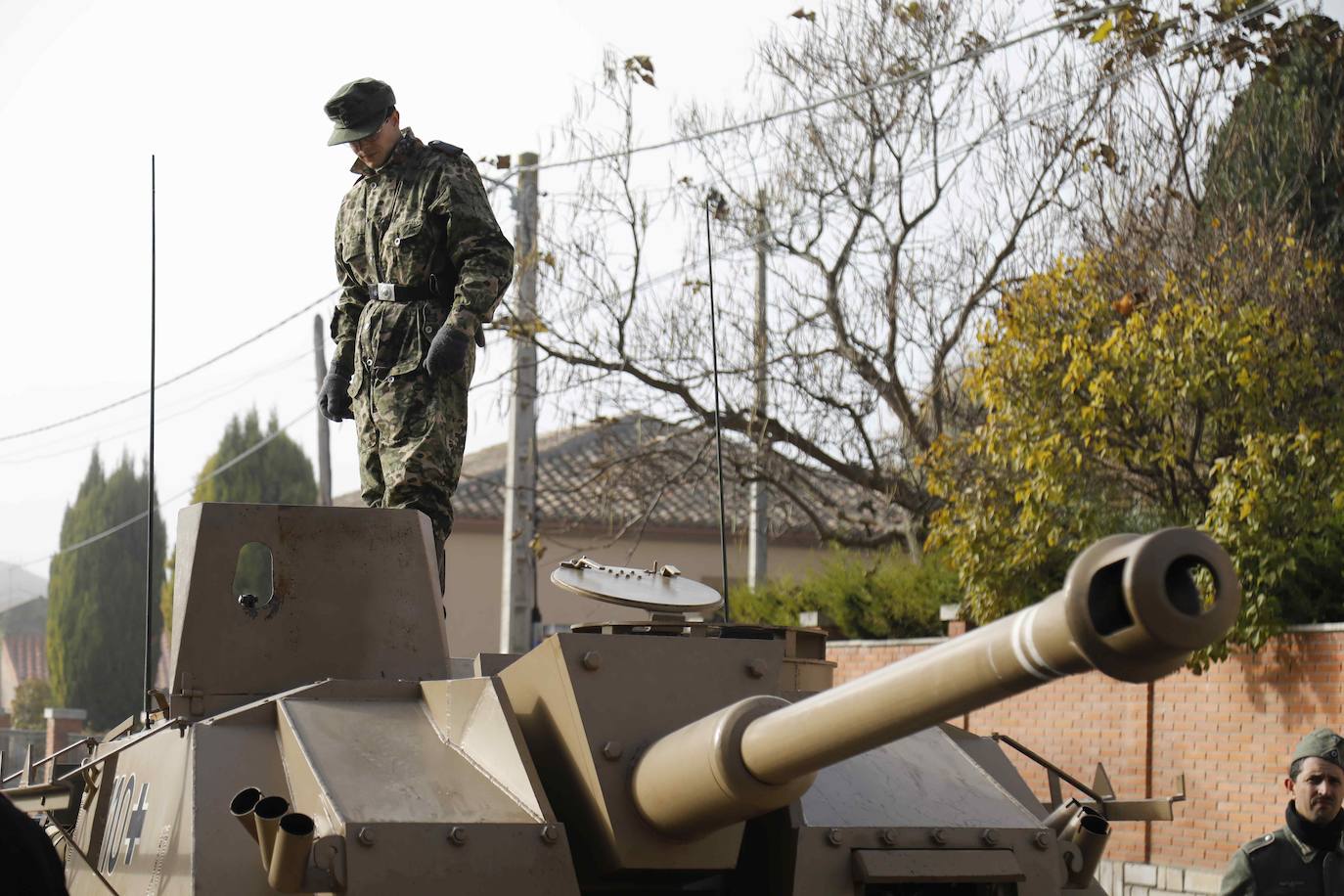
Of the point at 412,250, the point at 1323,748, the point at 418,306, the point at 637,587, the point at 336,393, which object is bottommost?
the point at 1323,748

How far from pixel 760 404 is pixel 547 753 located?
14715 millimetres

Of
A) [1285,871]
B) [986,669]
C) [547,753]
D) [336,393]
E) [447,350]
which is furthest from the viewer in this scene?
[336,393]

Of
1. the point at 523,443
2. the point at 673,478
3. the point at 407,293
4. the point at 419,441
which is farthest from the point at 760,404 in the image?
the point at 419,441

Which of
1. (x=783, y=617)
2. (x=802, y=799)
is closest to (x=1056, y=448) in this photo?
(x=783, y=617)

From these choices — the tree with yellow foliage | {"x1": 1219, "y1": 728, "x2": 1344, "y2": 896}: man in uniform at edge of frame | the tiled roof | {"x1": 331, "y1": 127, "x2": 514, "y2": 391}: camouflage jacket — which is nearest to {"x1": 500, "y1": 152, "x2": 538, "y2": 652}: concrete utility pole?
the tiled roof

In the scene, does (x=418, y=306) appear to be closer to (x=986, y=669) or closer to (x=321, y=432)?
(x=986, y=669)

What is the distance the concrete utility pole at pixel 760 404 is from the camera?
1942 centimetres

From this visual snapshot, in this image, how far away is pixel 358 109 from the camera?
673 centimetres

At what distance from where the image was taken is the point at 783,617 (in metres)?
18.4

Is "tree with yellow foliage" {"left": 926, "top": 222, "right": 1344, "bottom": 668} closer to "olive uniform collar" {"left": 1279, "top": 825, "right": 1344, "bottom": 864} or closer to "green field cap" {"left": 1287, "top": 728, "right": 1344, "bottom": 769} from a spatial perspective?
"green field cap" {"left": 1287, "top": 728, "right": 1344, "bottom": 769}

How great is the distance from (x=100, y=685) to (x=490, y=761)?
150 feet

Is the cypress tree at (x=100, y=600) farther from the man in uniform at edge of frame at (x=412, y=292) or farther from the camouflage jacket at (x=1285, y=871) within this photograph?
the camouflage jacket at (x=1285, y=871)

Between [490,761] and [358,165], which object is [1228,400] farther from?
[490,761]

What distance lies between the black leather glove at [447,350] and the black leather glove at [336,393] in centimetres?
73
